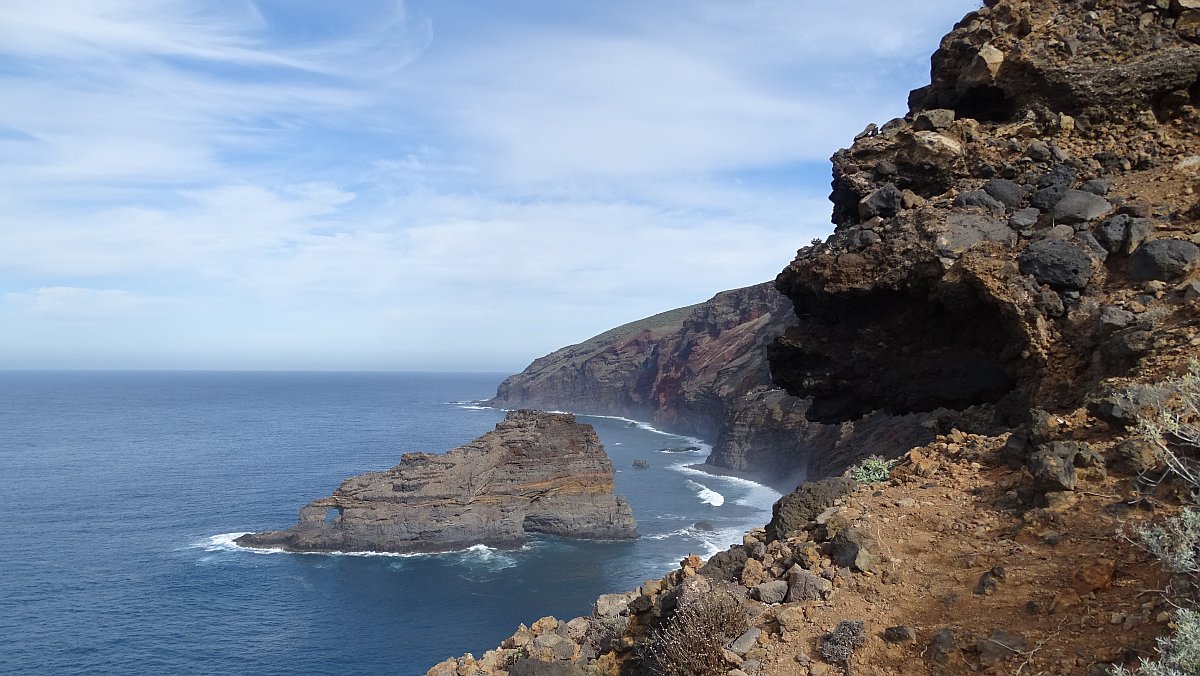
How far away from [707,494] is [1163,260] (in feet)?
214

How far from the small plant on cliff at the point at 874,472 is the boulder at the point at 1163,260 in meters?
4.07

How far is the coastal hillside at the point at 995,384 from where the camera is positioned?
19.6ft

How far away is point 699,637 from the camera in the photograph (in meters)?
6.58

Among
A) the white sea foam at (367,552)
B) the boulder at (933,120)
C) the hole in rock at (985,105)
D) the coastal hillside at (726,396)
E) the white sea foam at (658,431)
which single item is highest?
the hole in rock at (985,105)

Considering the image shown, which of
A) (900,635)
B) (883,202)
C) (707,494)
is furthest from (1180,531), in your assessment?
(707,494)

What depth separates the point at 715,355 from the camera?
132625 millimetres

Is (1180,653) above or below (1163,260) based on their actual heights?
below

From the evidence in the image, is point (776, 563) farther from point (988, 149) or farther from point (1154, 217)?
point (988, 149)

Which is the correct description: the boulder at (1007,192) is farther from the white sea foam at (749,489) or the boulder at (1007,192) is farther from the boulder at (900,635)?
the white sea foam at (749,489)

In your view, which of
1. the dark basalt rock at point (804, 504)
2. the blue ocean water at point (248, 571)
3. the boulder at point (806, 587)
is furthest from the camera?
the blue ocean water at point (248, 571)

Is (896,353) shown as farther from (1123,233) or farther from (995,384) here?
(1123,233)

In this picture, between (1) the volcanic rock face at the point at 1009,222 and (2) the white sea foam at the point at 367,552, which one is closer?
(1) the volcanic rock face at the point at 1009,222

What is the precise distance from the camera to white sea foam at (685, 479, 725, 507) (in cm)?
6825

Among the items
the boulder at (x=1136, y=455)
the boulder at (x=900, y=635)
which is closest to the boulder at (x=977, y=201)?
the boulder at (x=1136, y=455)
